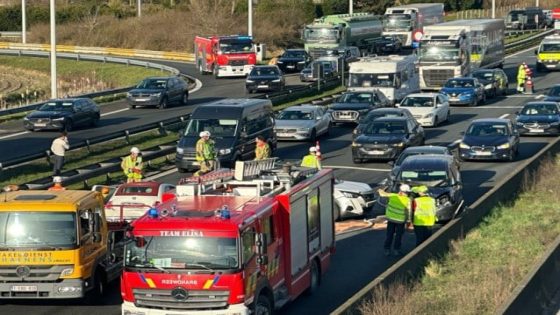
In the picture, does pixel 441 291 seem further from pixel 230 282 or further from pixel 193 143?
pixel 193 143

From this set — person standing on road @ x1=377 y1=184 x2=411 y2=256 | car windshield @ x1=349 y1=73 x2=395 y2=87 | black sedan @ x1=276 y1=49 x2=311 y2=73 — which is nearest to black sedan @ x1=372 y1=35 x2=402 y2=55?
black sedan @ x1=276 y1=49 x2=311 y2=73

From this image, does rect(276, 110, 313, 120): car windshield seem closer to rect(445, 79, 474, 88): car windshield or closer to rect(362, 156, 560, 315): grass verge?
rect(445, 79, 474, 88): car windshield

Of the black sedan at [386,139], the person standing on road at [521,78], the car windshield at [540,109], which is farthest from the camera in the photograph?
the person standing on road at [521,78]

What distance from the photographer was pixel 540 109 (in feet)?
149

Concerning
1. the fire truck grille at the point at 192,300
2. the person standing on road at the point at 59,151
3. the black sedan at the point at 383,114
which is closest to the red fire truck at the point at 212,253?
the fire truck grille at the point at 192,300

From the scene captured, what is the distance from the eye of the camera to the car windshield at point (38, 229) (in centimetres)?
1989

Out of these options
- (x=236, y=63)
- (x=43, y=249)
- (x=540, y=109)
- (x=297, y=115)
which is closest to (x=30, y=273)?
(x=43, y=249)

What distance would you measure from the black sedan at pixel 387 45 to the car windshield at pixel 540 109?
4166 centimetres

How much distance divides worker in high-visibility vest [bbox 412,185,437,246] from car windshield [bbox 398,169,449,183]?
430 cm

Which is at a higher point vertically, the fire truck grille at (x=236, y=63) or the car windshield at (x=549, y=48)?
the car windshield at (x=549, y=48)

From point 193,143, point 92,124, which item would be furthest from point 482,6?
point 193,143

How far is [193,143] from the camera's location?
36.8 meters

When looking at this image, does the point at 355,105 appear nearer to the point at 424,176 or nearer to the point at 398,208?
the point at 424,176

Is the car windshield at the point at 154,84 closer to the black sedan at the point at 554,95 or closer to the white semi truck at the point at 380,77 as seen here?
the white semi truck at the point at 380,77
